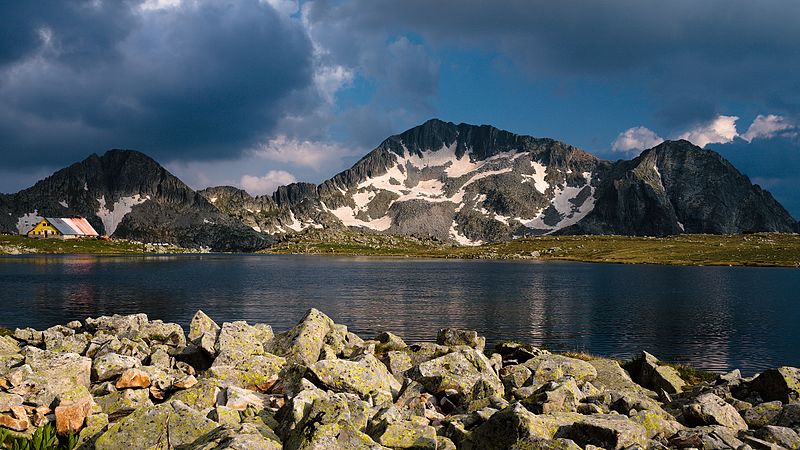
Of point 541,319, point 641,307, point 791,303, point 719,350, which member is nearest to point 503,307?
point 541,319

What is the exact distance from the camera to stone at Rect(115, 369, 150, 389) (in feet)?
67.1

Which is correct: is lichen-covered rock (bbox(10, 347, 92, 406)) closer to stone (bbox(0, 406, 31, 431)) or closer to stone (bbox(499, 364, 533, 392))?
stone (bbox(0, 406, 31, 431))

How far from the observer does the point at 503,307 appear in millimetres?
84312

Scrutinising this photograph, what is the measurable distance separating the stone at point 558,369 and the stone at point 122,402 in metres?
16.4

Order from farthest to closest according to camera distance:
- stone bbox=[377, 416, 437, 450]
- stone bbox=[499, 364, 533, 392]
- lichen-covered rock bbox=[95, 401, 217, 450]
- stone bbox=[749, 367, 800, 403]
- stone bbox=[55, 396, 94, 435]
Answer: stone bbox=[499, 364, 533, 392]
stone bbox=[749, 367, 800, 403]
stone bbox=[55, 396, 94, 435]
stone bbox=[377, 416, 437, 450]
lichen-covered rock bbox=[95, 401, 217, 450]

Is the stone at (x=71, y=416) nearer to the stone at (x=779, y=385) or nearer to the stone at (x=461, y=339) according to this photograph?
the stone at (x=461, y=339)

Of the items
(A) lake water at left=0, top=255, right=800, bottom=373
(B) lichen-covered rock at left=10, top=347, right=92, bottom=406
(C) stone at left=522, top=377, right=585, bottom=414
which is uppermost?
(B) lichen-covered rock at left=10, top=347, right=92, bottom=406

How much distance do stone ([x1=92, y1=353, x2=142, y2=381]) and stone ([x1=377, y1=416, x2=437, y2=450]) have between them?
12.7 meters

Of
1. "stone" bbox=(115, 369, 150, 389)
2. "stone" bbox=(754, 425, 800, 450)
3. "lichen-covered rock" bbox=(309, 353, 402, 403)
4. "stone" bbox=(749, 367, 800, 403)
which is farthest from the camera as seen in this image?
"stone" bbox=(749, 367, 800, 403)

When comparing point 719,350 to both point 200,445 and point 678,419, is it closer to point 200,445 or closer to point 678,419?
point 678,419

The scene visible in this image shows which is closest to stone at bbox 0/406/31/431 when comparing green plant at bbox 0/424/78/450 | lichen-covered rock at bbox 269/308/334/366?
green plant at bbox 0/424/78/450

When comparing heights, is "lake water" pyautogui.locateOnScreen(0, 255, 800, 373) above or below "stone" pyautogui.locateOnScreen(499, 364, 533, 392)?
below

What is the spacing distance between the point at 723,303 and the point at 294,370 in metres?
94.4

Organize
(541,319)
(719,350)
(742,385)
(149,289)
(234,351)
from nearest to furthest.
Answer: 1. (234,351)
2. (742,385)
3. (719,350)
4. (541,319)
5. (149,289)
